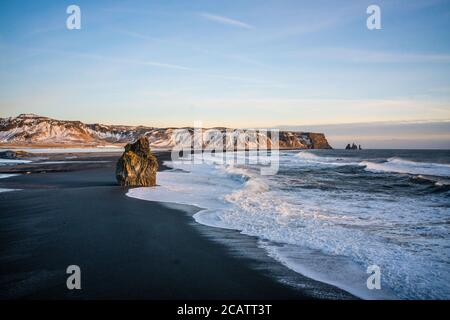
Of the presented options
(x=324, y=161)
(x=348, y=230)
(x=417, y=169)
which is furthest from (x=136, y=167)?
(x=324, y=161)

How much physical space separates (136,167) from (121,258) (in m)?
12.7

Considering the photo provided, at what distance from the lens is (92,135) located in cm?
15638

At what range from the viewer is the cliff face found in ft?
394

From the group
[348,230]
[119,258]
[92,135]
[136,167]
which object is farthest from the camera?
[92,135]

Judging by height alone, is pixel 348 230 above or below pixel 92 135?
below

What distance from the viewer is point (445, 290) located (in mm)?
5367

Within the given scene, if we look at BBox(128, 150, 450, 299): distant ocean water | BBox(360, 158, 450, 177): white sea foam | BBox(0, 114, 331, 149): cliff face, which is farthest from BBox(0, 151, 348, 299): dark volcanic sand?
BBox(0, 114, 331, 149): cliff face

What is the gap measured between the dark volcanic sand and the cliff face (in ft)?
335

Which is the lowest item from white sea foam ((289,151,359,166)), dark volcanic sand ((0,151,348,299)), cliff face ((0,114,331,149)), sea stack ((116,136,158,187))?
white sea foam ((289,151,359,166))

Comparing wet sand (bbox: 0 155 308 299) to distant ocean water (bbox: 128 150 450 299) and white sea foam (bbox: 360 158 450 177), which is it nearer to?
distant ocean water (bbox: 128 150 450 299)

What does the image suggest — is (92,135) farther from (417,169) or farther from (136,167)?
(136,167)

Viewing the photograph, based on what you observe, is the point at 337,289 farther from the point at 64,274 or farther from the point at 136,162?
the point at 136,162

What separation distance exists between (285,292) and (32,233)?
6559mm
